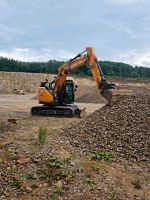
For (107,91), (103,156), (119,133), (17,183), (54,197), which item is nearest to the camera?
(54,197)

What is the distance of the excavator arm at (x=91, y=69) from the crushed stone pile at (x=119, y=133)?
4253 millimetres

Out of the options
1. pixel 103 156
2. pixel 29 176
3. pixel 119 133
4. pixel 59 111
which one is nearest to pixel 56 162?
pixel 29 176

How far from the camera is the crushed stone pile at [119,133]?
11881 mm

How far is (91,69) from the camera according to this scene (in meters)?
21.8

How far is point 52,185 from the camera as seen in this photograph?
9.70 metres

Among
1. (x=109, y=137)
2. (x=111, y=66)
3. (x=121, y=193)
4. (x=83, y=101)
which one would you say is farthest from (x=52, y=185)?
(x=111, y=66)

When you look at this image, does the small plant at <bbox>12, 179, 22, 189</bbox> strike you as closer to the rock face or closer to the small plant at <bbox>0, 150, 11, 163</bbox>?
the small plant at <bbox>0, 150, 11, 163</bbox>

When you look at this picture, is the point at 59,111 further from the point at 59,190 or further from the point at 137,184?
the point at 59,190

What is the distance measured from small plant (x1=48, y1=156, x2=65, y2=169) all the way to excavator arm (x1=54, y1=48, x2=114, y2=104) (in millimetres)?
8330

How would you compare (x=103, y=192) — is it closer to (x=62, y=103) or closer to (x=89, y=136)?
(x=89, y=136)

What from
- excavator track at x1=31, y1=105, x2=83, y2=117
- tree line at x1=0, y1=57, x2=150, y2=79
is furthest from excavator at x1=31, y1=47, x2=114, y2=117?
tree line at x1=0, y1=57, x2=150, y2=79

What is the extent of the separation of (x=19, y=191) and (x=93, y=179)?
5.66 ft

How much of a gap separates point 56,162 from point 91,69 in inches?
452

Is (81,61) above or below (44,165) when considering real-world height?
above
